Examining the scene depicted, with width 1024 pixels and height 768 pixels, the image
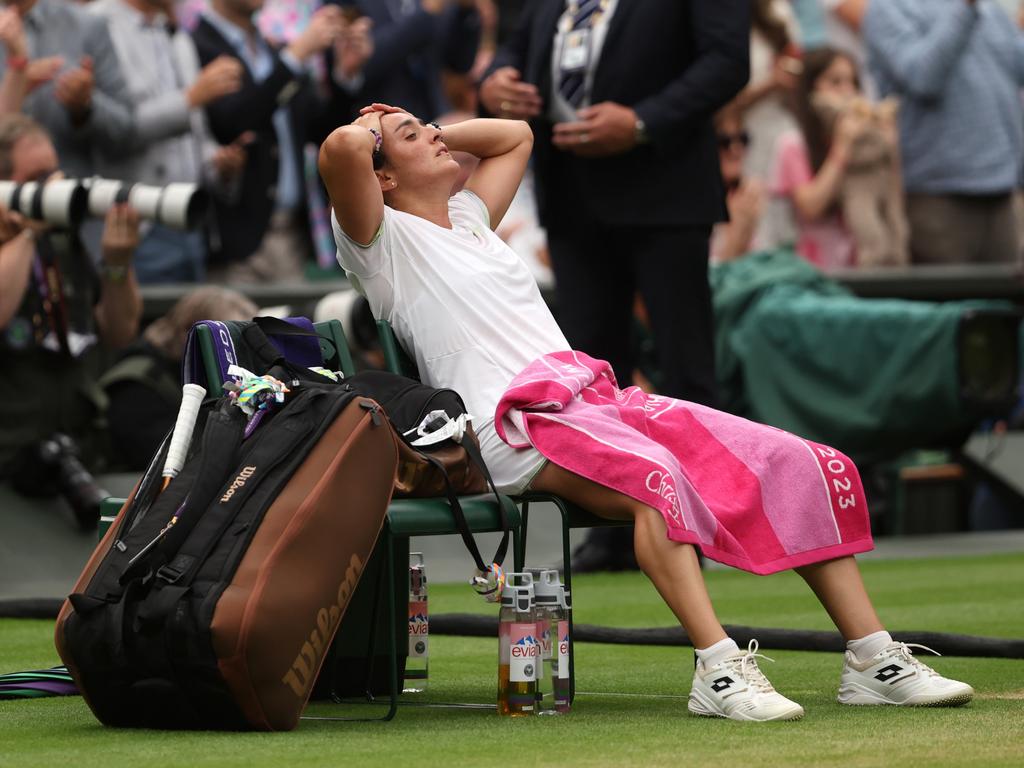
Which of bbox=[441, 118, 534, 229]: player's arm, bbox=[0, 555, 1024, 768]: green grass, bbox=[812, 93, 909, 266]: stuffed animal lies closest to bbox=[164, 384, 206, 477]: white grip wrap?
bbox=[0, 555, 1024, 768]: green grass

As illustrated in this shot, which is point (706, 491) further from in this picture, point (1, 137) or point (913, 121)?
point (913, 121)

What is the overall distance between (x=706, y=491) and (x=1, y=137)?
414 cm

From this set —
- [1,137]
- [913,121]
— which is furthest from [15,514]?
[913,121]

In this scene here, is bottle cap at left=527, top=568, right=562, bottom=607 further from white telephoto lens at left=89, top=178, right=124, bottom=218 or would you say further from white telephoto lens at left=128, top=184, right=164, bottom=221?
white telephoto lens at left=89, top=178, right=124, bottom=218

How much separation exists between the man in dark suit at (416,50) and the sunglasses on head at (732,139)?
144cm

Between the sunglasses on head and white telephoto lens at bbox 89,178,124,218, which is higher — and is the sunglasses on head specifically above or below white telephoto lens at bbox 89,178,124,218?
below

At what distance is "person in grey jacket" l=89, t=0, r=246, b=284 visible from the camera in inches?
364

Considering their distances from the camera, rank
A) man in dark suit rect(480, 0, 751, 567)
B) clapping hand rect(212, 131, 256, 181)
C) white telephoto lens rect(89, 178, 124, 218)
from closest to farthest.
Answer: man in dark suit rect(480, 0, 751, 567) < white telephoto lens rect(89, 178, 124, 218) < clapping hand rect(212, 131, 256, 181)

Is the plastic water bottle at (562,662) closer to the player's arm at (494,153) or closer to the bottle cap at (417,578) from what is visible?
the bottle cap at (417,578)

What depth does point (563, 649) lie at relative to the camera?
4.37 metres

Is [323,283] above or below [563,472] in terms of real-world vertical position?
below

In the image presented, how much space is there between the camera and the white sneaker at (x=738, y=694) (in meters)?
4.14

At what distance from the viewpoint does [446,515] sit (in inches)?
169

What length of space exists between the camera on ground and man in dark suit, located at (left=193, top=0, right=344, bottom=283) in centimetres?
223
